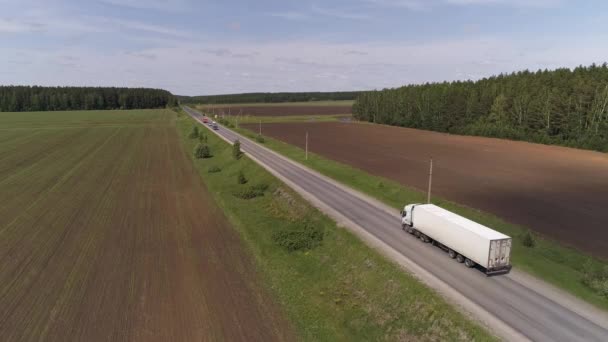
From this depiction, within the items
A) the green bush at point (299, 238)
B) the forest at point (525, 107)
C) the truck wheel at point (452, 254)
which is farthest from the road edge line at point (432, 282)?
the forest at point (525, 107)

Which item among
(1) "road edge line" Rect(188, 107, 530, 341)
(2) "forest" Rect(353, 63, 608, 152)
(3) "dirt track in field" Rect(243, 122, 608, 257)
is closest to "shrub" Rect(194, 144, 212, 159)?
(3) "dirt track in field" Rect(243, 122, 608, 257)

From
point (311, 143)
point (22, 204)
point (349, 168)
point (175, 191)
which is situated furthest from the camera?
point (311, 143)

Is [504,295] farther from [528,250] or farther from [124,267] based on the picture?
[124,267]

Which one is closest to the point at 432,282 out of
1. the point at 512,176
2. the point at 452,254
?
the point at 452,254

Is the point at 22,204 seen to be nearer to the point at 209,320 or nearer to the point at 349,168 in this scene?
the point at 209,320

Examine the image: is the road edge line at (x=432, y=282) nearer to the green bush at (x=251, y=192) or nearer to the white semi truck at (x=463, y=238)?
the white semi truck at (x=463, y=238)

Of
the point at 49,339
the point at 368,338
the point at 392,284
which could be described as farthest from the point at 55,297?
the point at 392,284
